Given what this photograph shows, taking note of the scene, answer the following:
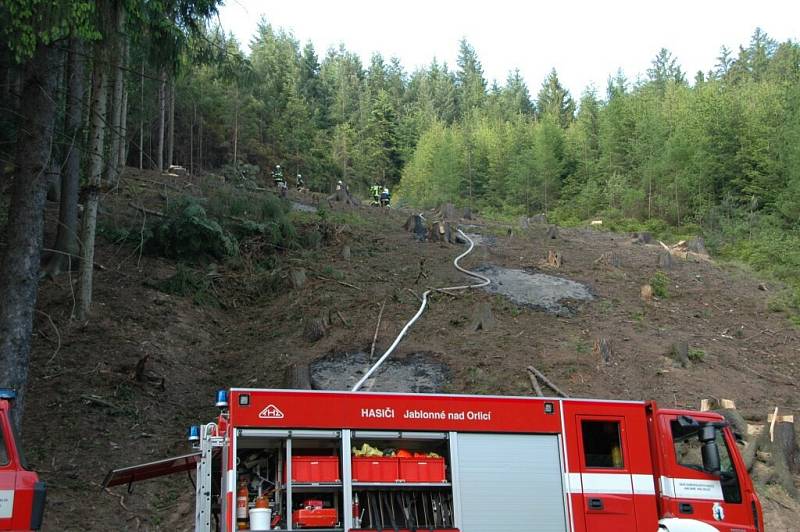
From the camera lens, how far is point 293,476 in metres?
8.19

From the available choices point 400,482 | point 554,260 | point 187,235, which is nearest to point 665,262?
point 554,260

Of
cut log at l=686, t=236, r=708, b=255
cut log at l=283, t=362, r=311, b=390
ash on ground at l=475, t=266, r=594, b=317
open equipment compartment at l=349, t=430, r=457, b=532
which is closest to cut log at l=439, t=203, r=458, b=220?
cut log at l=686, t=236, r=708, b=255

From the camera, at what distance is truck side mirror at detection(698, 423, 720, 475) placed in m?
8.98

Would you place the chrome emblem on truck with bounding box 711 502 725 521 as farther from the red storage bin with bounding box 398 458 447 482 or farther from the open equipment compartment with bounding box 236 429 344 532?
the open equipment compartment with bounding box 236 429 344 532

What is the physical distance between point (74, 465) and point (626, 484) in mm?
8611

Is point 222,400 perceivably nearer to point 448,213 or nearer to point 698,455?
point 698,455

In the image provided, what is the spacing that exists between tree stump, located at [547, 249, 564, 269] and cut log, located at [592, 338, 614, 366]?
306 inches

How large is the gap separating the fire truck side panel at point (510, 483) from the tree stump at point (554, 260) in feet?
51.0

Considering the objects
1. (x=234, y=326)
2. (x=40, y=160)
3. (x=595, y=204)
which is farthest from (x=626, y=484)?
(x=595, y=204)

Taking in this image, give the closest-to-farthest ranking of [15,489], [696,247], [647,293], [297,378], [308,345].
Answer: [15,489] < [297,378] < [308,345] < [647,293] < [696,247]

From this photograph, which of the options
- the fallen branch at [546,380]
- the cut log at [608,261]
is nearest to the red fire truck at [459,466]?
the fallen branch at [546,380]

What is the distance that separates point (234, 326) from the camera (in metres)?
19.4

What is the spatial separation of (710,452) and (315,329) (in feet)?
32.9

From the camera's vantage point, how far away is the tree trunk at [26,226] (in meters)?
10.9
